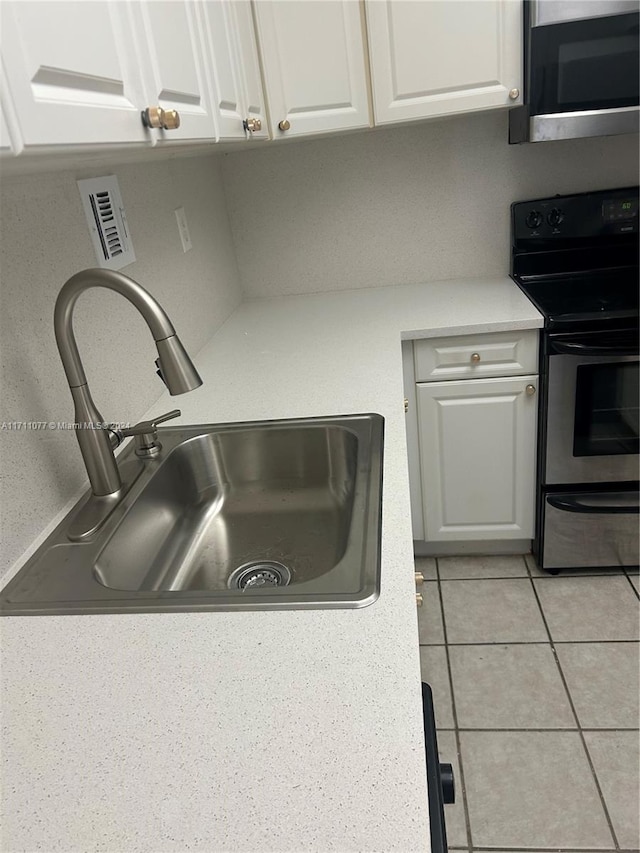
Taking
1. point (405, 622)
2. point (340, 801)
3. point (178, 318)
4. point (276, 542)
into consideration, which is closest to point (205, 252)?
point (178, 318)

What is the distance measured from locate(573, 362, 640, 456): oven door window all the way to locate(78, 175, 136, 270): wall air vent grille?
1305 mm

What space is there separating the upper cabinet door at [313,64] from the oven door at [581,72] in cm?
48

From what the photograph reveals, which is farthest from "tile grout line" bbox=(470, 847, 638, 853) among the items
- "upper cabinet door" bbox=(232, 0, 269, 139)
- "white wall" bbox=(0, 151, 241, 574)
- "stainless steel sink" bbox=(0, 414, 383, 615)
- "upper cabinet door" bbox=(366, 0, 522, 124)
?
"upper cabinet door" bbox=(366, 0, 522, 124)

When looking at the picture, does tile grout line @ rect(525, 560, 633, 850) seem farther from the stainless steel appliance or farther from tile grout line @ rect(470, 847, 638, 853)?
the stainless steel appliance

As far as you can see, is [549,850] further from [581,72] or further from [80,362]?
[581,72]

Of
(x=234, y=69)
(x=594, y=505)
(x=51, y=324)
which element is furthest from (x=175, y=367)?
(x=594, y=505)

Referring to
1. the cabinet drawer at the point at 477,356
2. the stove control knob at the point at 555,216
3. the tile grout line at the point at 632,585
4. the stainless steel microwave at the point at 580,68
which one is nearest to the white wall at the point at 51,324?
the cabinet drawer at the point at 477,356

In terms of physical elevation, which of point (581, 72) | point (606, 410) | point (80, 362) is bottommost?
point (606, 410)

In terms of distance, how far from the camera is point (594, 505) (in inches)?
77.8

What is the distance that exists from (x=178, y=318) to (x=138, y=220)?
12.4 inches

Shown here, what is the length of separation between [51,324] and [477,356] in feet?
4.06

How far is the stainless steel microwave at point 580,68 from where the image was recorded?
1.62 m

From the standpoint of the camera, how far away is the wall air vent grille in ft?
4.15

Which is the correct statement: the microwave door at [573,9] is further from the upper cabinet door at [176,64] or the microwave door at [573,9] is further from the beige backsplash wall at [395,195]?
the upper cabinet door at [176,64]
